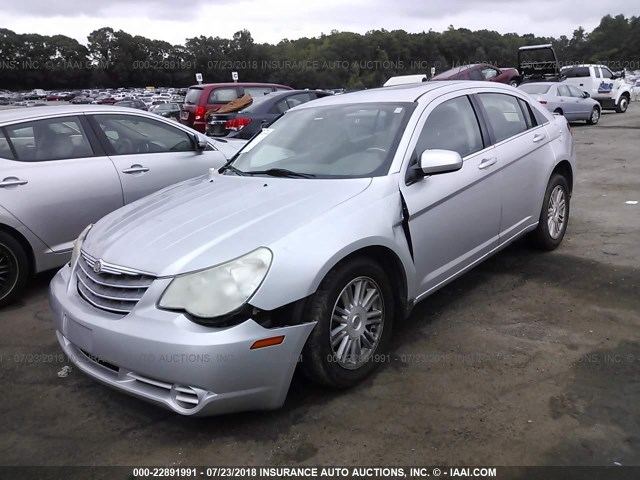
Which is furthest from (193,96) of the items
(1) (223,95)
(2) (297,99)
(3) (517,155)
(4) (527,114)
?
(3) (517,155)

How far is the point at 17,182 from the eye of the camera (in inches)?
183

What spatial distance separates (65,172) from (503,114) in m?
3.79

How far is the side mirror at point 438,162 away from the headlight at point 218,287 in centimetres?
123

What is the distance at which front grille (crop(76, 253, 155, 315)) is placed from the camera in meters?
2.75

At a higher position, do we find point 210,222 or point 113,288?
point 210,222

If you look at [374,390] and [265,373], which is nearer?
[265,373]

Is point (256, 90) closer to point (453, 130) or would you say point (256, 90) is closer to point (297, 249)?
point (453, 130)

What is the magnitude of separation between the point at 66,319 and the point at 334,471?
5.43ft

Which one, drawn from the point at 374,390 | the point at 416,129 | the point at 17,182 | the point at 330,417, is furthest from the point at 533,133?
the point at 17,182

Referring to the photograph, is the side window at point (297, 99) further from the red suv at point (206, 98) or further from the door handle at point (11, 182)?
the door handle at point (11, 182)

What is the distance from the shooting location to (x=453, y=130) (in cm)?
398

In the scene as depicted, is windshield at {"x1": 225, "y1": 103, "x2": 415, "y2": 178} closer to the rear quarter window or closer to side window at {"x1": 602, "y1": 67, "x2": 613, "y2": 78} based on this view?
the rear quarter window

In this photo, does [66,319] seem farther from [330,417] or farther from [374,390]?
[374,390]

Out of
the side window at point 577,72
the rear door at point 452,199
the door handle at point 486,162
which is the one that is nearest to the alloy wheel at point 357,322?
the rear door at point 452,199
